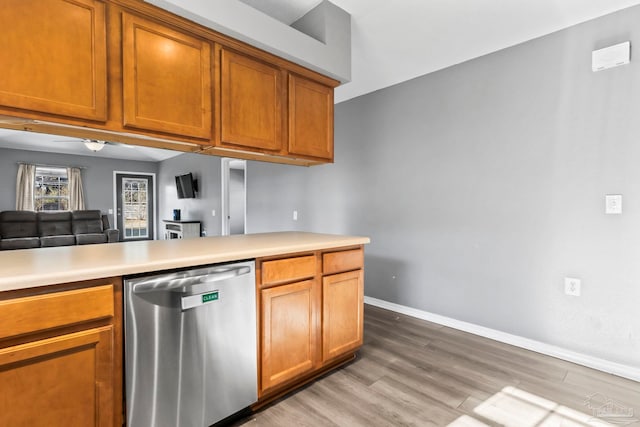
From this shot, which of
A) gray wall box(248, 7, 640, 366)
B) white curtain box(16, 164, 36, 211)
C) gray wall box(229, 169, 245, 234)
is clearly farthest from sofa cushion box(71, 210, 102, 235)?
gray wall box(248, 7, 640, 366)

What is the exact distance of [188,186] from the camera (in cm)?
679

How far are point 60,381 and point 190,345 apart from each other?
0.44 metres

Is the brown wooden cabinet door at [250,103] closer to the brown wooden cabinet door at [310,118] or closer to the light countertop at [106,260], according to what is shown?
the brown wooden cabinet door at [310,118]

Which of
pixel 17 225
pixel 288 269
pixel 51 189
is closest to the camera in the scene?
pixel 288 269

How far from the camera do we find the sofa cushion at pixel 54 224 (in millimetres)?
5168

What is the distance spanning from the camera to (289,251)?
1742mm

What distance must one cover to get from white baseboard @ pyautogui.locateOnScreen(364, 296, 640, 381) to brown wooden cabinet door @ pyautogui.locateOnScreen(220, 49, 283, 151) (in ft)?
7.04

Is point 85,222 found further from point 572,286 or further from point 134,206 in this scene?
point 572,286

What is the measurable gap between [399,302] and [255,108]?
2403mm

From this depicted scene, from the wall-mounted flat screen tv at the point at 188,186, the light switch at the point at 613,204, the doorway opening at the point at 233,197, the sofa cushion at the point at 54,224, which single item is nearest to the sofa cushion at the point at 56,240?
the sofa cushion at the point at 54,224

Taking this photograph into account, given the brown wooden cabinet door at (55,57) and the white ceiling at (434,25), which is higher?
the white ceiling at (434,25)

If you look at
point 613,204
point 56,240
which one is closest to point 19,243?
point 56,240

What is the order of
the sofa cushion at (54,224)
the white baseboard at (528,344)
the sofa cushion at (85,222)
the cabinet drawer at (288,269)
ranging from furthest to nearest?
the sofa cushion at (85,222)
the sofa cushion at (54,224)
the white baseboard at (528,344)
the cabinet drawer at (288,269)

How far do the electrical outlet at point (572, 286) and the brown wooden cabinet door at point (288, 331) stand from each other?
6.03 feet
